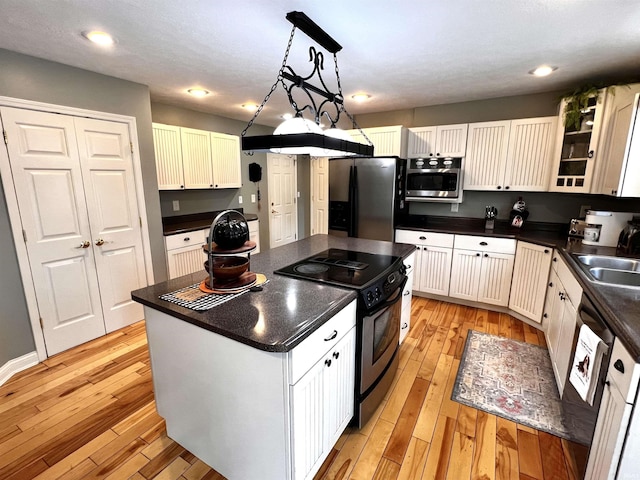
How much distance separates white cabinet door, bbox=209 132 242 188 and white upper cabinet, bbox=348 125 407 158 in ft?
5.70

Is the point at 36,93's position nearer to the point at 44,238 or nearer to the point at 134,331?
the point at 44,238

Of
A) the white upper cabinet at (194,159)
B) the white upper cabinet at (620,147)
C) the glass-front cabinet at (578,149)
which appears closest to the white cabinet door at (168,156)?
the white upper cabinet at (194,159)

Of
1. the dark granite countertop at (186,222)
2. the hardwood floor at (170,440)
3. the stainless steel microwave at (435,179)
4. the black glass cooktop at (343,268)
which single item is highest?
the stainless steel microwave at (435,179)

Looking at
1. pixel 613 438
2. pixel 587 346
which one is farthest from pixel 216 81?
pixel 613 438

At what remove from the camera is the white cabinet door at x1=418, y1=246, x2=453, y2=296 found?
3.44 meters

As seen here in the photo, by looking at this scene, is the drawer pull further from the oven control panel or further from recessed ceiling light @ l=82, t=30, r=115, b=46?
recessed ceiling light @ l=82, t=30, r=115, b=46

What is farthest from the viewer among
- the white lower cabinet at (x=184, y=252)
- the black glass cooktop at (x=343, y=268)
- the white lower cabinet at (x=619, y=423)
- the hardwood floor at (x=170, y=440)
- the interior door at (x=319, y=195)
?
the interior door at (x=319, y=195)

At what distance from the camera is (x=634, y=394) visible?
1074 millimetres

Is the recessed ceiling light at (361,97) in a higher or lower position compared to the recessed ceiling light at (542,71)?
higher

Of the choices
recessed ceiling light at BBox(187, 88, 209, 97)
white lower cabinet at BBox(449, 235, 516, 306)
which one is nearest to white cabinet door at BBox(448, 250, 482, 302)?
white lower cabinet at BBox(449, 235, 516, 306)

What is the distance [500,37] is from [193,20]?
1.90 m

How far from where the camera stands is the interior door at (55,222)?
7.42 ft

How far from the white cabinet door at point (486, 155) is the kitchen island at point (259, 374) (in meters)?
2.71

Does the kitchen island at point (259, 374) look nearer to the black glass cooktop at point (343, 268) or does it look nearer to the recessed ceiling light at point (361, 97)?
the black glass cooktop at point (343, 268)
